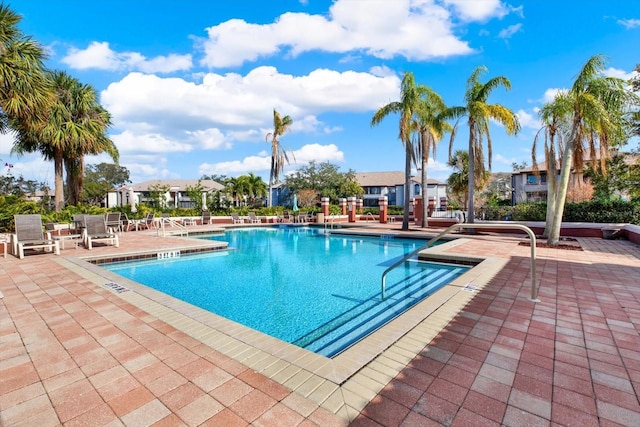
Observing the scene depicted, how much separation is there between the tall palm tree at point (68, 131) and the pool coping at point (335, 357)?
14.9m

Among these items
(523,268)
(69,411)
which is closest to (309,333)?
(69,411)

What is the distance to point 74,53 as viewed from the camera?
11492 millimetres

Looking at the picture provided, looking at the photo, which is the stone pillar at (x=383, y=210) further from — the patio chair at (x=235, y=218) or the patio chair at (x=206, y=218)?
the patio chair at (x=206, y=218)

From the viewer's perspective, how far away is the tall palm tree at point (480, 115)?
13.7 metres

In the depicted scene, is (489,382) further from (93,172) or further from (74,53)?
(93,172)

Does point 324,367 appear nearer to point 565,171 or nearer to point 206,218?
point 565,171

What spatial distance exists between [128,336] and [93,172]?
69.2 metres

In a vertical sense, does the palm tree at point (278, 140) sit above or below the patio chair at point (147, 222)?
above

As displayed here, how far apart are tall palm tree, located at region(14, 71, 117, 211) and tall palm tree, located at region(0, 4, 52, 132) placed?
7147 mm

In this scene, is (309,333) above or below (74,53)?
below

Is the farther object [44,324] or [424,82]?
[424,82]

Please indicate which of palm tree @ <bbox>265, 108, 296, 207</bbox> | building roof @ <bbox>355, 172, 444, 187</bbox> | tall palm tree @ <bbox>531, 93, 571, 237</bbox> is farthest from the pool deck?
building roof @ <bbox>355, 172, 444, 187</bbox>

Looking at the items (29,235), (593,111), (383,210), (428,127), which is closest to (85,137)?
(29,235)

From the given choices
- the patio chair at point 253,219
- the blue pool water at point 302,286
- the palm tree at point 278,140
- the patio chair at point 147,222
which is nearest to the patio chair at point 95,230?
the blue pool water at point 302,286
